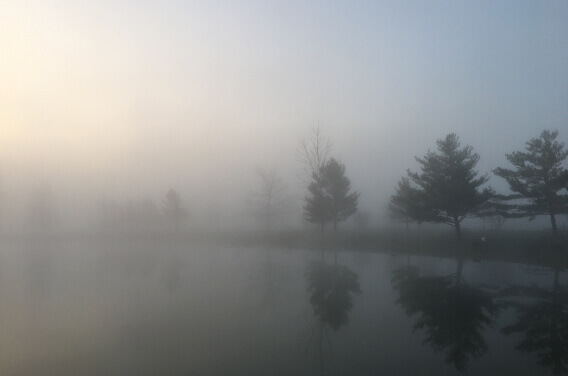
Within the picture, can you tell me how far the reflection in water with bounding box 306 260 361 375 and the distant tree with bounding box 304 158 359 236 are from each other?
63.0ft

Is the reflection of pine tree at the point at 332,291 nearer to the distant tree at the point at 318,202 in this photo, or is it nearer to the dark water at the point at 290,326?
the dark water at the point at 290,326

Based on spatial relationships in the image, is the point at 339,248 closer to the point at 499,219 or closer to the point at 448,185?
the point at 448,185

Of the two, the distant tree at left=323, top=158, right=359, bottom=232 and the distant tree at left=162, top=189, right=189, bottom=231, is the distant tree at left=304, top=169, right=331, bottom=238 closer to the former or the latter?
the distant tree at left=323, top=158, right=359, bottom=232

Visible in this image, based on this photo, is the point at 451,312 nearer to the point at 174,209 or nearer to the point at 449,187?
the point at 449,187

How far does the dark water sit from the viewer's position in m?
8.30

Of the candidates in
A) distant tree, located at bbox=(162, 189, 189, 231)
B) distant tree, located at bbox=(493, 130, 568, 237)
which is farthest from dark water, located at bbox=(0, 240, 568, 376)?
distant tree, located at bbox=(162, 189, 189, 231)

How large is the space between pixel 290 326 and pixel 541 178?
25897 millimetres

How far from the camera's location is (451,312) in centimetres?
1253

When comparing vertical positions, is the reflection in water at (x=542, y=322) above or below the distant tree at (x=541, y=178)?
below

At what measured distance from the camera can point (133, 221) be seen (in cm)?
9369

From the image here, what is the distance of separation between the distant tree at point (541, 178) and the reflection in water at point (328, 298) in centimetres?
1452

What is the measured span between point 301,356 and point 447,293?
8558 mm

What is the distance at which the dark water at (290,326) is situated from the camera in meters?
8.30

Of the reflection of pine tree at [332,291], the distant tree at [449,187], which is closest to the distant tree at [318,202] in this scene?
the distant tree at [449,187]
